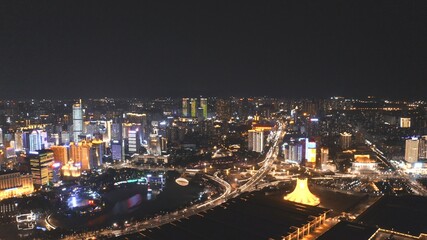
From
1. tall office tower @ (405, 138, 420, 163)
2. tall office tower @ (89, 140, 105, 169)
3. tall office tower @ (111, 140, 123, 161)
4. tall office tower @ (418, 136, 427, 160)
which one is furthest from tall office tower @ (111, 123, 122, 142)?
tall office tower @ (418, 136, 427, 160)

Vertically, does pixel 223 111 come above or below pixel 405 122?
above

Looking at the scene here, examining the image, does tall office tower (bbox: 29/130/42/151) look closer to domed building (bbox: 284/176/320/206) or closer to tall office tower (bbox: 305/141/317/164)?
tall office tower (bbox: 305/141/317/164)

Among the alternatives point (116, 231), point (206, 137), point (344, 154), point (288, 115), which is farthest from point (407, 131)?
point (116, 231)

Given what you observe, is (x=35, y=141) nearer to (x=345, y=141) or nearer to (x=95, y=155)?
(x=95, y=155)

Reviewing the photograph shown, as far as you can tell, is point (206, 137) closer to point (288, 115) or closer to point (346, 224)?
point (288, 115)

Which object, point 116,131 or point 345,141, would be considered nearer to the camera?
point 345,141

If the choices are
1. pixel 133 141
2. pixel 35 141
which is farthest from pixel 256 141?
pixel 35 141
